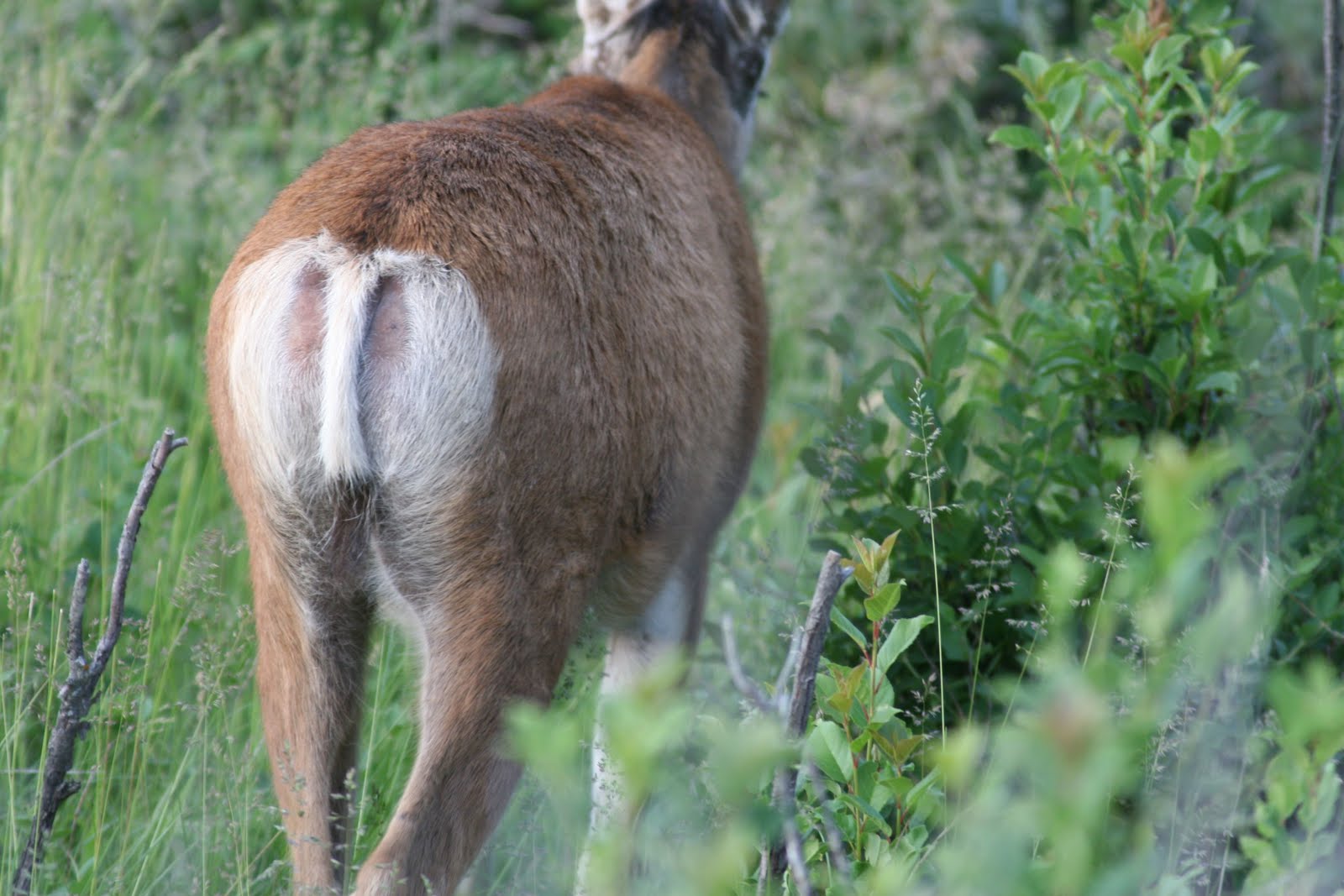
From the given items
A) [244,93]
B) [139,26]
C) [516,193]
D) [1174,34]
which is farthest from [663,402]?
[139,26]

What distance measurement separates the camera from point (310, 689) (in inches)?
95.7

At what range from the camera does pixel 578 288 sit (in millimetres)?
2445

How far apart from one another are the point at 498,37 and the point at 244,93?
2.62m

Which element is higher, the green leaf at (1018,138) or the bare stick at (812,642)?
the green leaf at (1018,138)

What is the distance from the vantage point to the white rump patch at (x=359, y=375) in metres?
2.12

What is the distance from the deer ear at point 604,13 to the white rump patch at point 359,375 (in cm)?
202

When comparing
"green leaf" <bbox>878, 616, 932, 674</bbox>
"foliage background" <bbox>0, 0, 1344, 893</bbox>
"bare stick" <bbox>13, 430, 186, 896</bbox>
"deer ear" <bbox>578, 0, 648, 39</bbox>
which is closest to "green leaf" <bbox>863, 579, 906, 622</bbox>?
"green leaf" <bbox>878, 616, 932, 674</bbox>

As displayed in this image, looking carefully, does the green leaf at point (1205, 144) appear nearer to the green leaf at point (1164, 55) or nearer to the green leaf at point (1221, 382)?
the green leaf at point (1164, 55)

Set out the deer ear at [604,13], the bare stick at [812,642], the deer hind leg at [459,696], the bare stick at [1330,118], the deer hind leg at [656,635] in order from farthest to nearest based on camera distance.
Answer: the deer ear at [604,13], the bare stick at [1330,118], the deer hind leg at [656,635], the deer hind leg at [459,696], the bare stick at [812,642]

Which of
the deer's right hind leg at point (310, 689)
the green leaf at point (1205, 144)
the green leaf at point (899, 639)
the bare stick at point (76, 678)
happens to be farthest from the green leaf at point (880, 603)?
the green leaf at point (1205, 144)

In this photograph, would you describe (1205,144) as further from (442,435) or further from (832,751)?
(442,435)

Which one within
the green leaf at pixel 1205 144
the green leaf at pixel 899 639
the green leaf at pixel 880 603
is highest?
the green leaf at pixel 1205 144

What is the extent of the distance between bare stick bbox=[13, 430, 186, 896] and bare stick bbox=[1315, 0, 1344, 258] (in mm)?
2832

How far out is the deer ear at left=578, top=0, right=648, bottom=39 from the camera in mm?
3984
